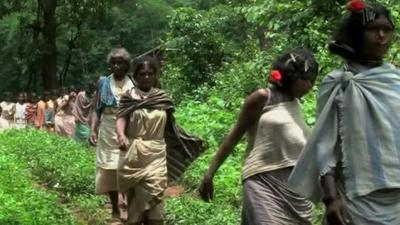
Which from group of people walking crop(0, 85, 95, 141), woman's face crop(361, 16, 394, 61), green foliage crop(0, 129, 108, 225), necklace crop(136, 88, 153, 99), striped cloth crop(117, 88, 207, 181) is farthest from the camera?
group of people walking crop(0, 85, 95, 141)

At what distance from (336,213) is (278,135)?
1.26 meters

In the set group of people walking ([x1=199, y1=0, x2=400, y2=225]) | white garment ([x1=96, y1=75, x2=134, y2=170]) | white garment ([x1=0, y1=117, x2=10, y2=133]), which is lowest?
white garment ([x1=0, y1=117, x2=10, y2=133])

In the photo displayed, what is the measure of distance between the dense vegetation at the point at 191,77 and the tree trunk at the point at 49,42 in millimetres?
190

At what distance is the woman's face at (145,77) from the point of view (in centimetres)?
638

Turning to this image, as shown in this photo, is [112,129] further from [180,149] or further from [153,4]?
[153,4]

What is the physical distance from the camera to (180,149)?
22.5 feet

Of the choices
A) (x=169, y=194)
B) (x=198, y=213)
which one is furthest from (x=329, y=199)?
(x=169, y=194)

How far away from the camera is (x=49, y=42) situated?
30406 mm

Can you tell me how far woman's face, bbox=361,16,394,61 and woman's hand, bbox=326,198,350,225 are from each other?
0.65 m

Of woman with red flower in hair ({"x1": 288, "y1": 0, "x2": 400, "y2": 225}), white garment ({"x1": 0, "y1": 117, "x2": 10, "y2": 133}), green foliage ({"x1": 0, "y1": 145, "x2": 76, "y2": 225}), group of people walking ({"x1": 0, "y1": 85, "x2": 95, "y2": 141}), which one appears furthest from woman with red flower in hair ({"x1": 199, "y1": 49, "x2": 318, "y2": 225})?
white garment ({"x1": 0, "y1": 117, "x2": 10, "y2": 133})

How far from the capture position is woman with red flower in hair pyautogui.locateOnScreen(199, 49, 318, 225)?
428 cm

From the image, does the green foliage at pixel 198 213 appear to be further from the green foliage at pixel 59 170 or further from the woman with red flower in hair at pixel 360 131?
the woman with red flower in hair at pixel 360 131

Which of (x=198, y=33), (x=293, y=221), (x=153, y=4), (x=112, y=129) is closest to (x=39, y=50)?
(x=153, y=4)

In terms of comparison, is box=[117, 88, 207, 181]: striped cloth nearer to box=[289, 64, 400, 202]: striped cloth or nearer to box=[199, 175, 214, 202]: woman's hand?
box=[199, 175, 214, 202]: woman's hand
